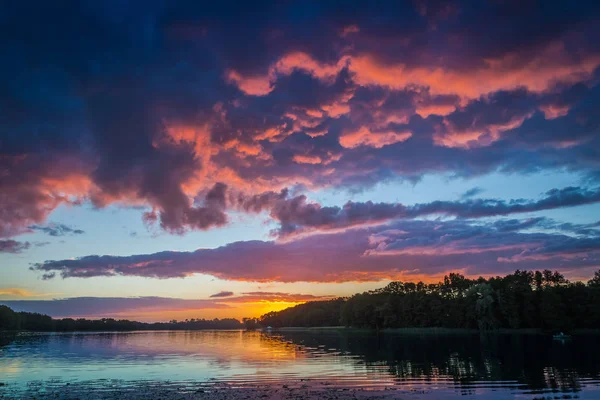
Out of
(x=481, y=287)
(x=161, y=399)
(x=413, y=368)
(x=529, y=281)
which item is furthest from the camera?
(x=529, y=281)

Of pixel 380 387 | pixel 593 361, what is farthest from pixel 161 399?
pixel 593 361

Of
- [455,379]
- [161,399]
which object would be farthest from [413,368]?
[161,399]

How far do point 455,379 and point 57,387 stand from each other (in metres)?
41.8

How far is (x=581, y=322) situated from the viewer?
6078 inches

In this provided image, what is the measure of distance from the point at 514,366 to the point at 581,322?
131702 millimetres

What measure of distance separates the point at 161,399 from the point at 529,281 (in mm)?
190033

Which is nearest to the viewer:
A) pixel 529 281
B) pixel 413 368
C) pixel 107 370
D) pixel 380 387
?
pixel 380 387

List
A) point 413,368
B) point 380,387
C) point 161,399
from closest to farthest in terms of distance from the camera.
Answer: point 161,399, point 380,387, point 413,368

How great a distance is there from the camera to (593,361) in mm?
57375

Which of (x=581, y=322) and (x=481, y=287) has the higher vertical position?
(x=481, y=287)

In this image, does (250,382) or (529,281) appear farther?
(529,281)

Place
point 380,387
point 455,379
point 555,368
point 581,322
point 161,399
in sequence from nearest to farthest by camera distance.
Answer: point 161,399
point 380,387
point 455,379
point 555,368
point 581,322

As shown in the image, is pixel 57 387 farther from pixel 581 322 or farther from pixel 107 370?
pixel 581 322

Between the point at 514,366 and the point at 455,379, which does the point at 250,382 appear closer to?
the point at 455,379
